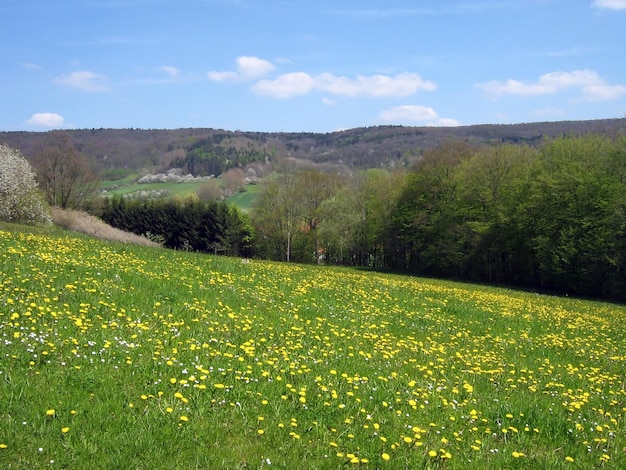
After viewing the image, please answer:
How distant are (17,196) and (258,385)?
4523cm

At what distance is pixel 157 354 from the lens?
7.34m

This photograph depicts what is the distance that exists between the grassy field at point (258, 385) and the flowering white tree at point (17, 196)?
35.6 meters

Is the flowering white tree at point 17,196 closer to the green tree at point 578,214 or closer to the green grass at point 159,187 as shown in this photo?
the green tree at point 578,214

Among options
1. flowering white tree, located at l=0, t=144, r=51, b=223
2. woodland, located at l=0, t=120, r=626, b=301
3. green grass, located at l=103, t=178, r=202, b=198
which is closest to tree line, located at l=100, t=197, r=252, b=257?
woodland, located at l=0, t=120, r=626, b=301

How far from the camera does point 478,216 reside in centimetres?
5628

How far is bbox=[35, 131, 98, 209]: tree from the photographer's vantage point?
71438mm

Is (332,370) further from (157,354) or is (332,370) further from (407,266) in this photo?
(407,266)

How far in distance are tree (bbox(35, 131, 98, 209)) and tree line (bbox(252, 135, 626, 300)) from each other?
27606 millimetres

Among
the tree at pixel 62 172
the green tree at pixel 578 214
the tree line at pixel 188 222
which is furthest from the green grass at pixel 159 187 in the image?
the green tree at pixel 578 214

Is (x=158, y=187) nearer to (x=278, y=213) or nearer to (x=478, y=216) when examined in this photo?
(x=278, y=213)

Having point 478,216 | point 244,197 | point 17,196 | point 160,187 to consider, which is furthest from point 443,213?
point 160,187

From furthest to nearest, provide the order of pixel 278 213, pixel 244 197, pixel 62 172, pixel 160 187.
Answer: pixel 160 187 → pixel 244 197 → pixel 278 213 → pixel 62 172

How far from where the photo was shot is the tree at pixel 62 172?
7144cm

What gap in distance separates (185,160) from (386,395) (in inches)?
7102
